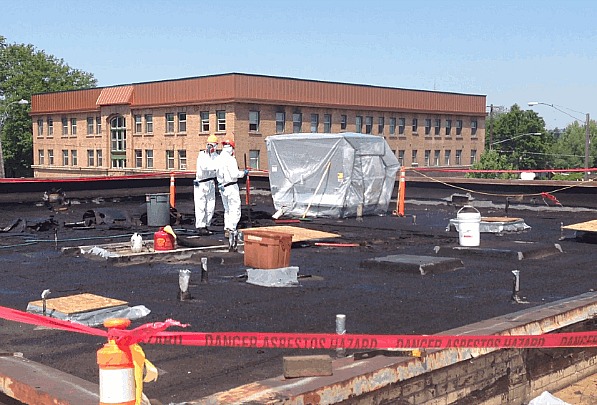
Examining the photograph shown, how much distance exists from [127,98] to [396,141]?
21.9 meters

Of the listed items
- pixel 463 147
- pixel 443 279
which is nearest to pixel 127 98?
pixel 463 147

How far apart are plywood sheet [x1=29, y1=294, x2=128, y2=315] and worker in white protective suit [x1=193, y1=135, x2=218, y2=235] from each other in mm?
7899

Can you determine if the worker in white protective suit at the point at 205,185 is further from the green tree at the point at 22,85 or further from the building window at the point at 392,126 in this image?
the green tree at the point at 22,85

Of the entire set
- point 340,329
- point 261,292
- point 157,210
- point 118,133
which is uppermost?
point 118,133

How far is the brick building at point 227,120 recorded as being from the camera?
5016cm

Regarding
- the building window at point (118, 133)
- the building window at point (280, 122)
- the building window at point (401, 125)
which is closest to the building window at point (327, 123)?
the building window at point (280, 122)

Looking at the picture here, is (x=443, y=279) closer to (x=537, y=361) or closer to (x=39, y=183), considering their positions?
(x=537, y=361)

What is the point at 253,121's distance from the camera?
50031 mm

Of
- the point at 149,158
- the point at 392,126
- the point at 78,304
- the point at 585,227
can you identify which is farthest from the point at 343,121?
the point at 78,304

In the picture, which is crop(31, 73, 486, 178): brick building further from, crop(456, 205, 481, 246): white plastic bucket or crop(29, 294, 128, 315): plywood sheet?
crop(29, 294, 128, 315): plywood sheet

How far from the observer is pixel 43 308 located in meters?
8.57

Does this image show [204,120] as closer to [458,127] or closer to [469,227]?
[458,127]

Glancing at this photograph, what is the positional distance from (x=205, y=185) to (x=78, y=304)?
8870 mm

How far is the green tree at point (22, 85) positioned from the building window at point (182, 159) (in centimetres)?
3027
